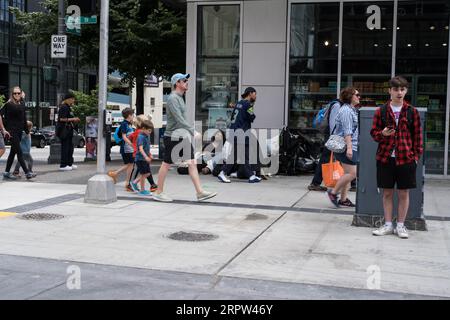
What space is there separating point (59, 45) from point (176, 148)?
857 cm

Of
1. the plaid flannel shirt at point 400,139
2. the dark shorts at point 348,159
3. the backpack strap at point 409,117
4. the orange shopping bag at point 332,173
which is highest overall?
the backpack strap at point 409,117

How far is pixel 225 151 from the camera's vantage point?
12016 mm

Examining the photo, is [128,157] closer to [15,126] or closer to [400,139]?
[15,126]

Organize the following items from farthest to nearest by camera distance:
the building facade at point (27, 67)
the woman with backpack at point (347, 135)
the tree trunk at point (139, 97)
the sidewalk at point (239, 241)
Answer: the building facade at point (27, 67), the tree trunk at point (139, 97), the woman with backpack at point (347, 135), the sidewalk at point (239, 241)

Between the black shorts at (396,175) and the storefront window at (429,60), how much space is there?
6.66 metres

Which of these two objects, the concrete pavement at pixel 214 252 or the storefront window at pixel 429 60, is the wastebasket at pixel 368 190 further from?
the storefront window at pixel 429 60

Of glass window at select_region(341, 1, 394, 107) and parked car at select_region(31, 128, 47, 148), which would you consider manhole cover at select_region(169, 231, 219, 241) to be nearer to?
glass window at select_region(341, 1, 394, 107)

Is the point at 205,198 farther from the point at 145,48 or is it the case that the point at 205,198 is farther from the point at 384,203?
the point at 145,48

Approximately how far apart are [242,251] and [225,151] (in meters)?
5.77

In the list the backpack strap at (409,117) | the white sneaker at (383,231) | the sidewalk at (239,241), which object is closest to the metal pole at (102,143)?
the sidewalk at (239,241)

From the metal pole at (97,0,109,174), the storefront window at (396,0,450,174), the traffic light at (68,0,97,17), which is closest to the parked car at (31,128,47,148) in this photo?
the storefront window at (396,0,450,174)

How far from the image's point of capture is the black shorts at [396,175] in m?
6.95
